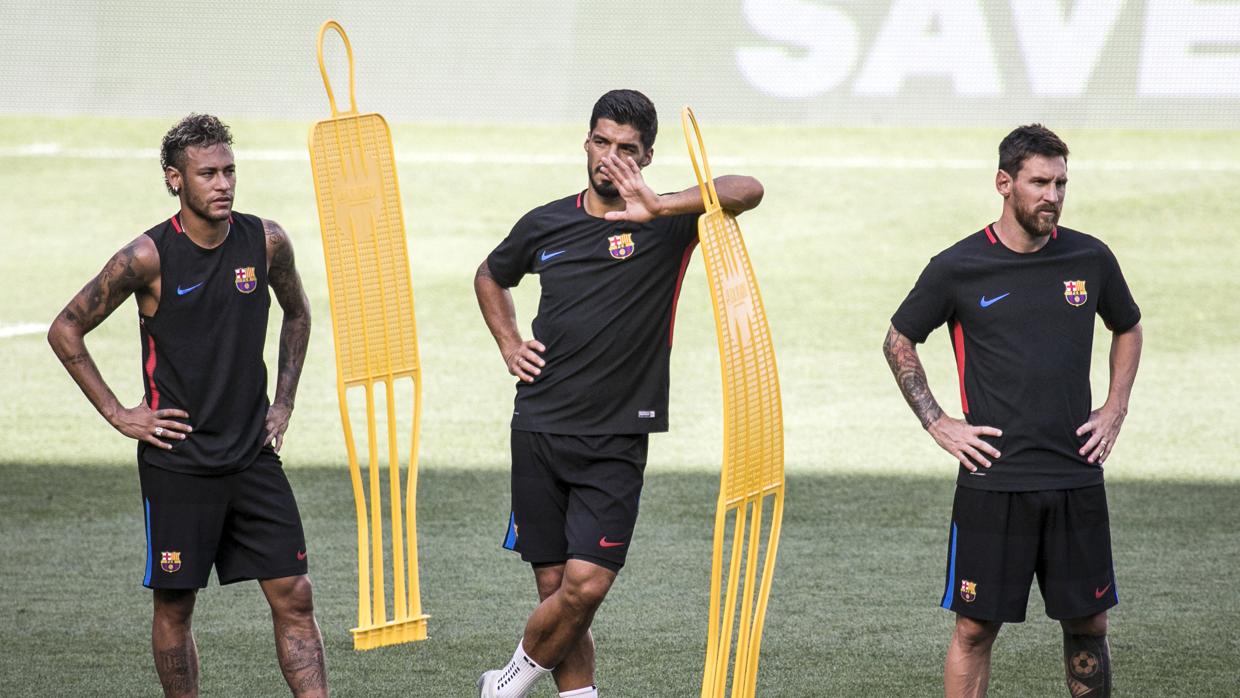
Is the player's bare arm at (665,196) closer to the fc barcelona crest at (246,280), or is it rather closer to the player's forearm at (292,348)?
the fc barcelona crest at (246,280)

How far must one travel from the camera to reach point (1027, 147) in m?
4.84

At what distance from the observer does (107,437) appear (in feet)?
35.8

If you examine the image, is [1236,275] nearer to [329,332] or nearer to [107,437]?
[329,332]

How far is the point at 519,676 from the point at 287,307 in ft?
4.75

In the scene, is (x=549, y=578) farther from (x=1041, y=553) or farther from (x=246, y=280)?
(x=1041, y=553)

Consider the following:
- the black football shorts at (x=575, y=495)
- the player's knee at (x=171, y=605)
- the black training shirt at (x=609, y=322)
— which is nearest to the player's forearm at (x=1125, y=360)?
the black training shirt at (x=609, y=322)

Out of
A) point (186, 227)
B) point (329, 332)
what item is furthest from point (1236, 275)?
point (186, 227)

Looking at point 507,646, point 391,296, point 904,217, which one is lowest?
point 507,646

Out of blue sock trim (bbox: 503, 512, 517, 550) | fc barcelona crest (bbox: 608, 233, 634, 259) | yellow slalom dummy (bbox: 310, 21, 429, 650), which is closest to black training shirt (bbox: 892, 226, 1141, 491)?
fc barcelona crest (bbox: 608, 233, 634, 259)

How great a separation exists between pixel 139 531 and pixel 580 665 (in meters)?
3.95

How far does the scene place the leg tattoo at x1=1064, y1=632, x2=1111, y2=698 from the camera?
5.00m

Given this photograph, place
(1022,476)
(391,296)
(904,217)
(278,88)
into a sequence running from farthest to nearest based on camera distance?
(278,88)
(904,217)
(391,296)
(1022,476)

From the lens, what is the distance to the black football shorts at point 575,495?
506 cm

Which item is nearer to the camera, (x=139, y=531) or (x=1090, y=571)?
(x=1090, y=571)
